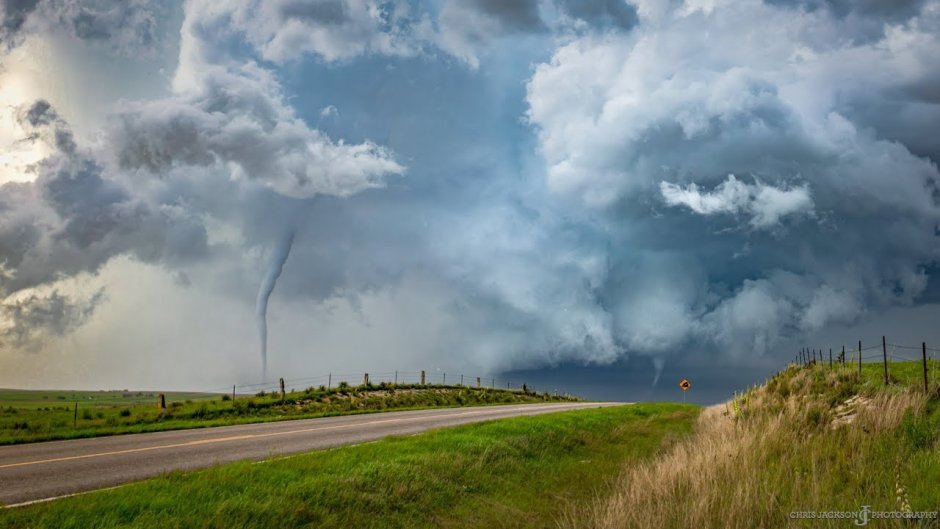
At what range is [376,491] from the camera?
36.7 feet

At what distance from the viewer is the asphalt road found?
37.7 feet

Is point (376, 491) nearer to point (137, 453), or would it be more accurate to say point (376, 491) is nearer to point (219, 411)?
point (137, 453)

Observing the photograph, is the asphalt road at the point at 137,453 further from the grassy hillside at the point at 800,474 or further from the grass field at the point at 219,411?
the grassy hillside at the point at 800,474

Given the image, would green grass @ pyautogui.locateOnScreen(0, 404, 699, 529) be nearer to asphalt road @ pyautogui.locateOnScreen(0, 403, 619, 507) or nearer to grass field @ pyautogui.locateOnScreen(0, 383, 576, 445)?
asphalt road @ pyautogui.locateOnScreen(0, 403, 619, 507)

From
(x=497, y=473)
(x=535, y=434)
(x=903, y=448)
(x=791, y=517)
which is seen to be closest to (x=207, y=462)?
(x=497, y=473)

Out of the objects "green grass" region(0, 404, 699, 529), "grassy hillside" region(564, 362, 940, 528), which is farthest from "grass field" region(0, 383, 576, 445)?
"grassy hillside" region(564, 362, 940, 528)

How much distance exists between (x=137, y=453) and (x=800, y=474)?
50.4ft

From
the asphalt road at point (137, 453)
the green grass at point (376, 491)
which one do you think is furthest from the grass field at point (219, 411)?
the green grass at point (376, 491)

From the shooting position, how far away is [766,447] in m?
13.3

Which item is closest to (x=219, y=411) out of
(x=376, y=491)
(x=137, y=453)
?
(x=137, y=453)

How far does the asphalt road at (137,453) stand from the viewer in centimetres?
1148

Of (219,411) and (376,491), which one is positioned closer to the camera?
(376,491)

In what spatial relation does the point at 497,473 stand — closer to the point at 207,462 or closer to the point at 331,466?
the point at 331,466

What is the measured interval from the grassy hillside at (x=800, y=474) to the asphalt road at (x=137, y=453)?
8.60 meters
